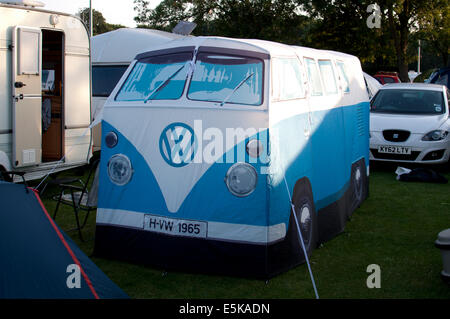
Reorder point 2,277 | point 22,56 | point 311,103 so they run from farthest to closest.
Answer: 1. point 22,56
2. point 311,103
3. point 2,277

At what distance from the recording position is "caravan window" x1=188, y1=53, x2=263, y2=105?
5.40 metres

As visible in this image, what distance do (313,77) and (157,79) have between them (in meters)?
1.79

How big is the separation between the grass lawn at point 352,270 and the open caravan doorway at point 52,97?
1.93m

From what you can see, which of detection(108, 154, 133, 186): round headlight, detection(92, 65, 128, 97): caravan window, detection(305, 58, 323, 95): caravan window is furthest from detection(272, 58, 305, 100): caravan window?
detection(92, 65, 128, 97): caravan window

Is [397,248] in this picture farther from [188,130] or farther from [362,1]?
[362,1]

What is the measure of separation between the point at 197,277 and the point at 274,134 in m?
1.49

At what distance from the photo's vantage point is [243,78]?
5500mm

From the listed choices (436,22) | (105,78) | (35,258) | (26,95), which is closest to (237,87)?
(35,258)

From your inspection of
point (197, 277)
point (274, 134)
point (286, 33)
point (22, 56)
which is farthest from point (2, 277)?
point (286, 33)

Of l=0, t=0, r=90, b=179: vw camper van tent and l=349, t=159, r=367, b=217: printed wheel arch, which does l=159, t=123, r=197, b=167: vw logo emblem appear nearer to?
l=349, t=159, r=367, b=217: printed wheel arch

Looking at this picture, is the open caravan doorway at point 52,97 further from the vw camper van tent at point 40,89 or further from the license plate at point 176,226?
the license plate at point 176,226

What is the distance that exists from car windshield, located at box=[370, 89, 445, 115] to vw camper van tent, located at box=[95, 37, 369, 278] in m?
7.16

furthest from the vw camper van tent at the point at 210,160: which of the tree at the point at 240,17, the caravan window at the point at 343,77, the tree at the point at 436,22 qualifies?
the tree at the point at 436,22

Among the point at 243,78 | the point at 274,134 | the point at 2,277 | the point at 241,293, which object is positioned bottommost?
the point at 241,293
